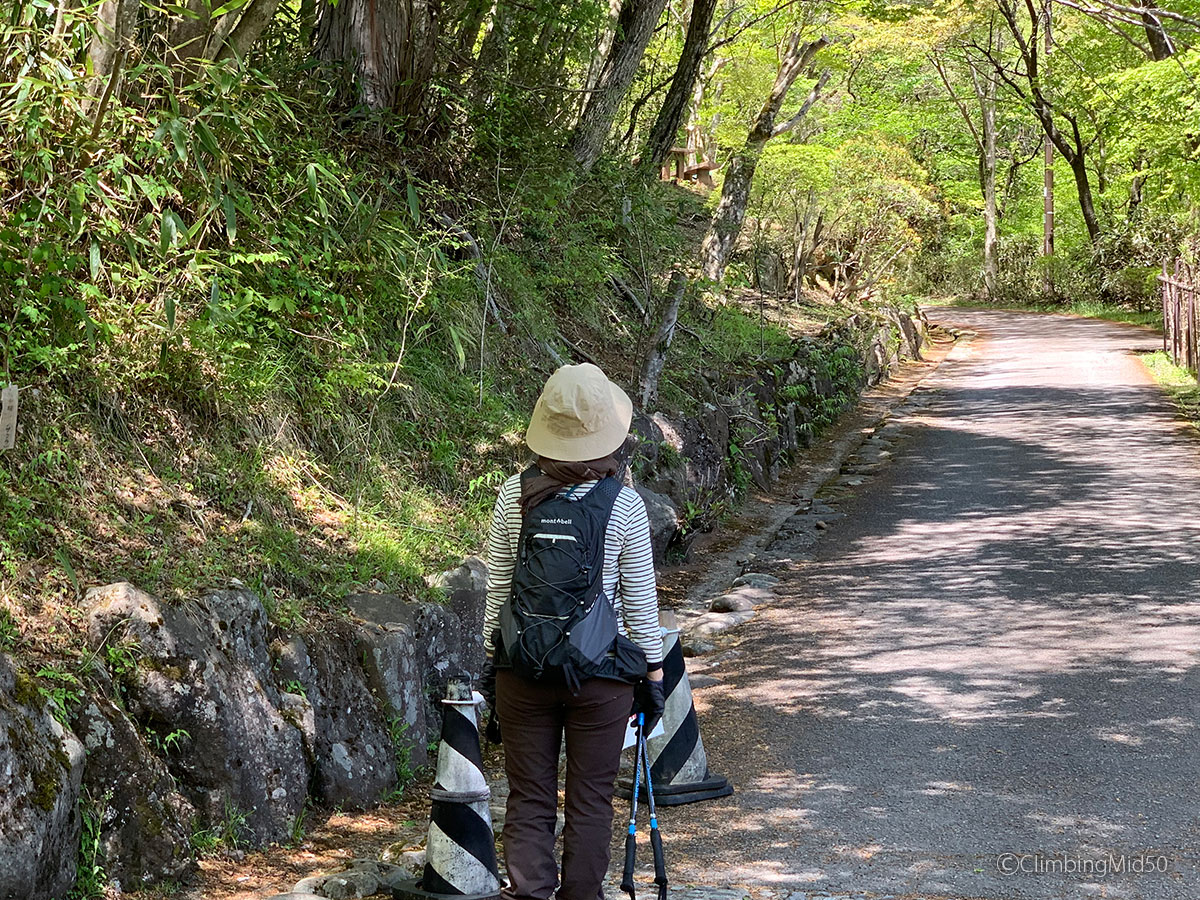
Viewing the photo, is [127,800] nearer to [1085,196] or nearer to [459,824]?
[459,824]

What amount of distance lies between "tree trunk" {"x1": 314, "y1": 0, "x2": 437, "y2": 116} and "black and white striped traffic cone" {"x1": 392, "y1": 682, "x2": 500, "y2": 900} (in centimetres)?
659

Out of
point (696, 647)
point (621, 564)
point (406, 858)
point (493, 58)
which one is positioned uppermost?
point (493, 58)

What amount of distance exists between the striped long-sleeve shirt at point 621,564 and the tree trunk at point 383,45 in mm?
6550

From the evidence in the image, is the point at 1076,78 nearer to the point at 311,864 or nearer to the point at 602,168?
the point at 602,168

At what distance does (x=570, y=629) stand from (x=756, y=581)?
6.45m

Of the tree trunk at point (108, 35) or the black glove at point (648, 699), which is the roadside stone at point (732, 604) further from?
the tree trunk at point (108, 35)

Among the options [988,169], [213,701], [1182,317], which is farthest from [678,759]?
[988,169]

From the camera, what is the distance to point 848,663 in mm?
7691

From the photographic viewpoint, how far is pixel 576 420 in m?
3.98

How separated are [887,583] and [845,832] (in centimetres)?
475

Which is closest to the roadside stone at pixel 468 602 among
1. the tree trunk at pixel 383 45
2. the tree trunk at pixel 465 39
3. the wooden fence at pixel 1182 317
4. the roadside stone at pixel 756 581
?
the roadside stone at pixel 756 581

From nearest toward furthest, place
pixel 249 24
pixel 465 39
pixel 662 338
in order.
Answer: pixel 249 24
pixel 465 39
pixel 662 338

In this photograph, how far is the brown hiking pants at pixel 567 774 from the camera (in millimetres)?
3955

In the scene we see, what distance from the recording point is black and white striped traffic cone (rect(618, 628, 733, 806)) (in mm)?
5695
